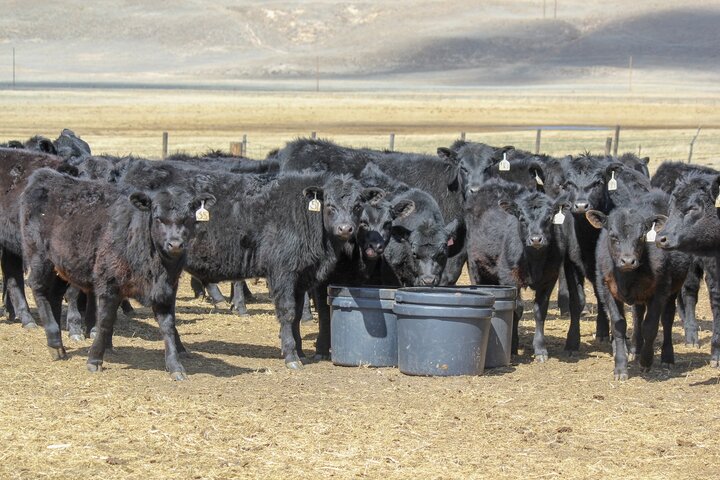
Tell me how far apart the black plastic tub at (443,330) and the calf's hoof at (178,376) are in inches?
72.9

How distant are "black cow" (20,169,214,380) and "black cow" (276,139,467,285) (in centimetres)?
338

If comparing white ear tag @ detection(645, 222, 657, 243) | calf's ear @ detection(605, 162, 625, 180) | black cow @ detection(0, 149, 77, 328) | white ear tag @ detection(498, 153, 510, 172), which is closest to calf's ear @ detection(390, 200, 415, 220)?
calf's ear @ detection(605, 162, 625, 180)

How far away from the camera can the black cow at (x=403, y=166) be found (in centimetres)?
1300

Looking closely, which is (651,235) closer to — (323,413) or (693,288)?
(693,288)

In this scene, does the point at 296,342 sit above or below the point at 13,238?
below

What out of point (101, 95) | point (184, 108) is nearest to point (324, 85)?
point (101, 95)

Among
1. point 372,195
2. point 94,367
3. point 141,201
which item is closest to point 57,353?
point 94,367

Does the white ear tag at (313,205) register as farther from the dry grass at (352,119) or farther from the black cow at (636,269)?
the dry grass at (352,119)

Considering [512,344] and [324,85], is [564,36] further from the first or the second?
[512,344]

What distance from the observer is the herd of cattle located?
9.53 metres

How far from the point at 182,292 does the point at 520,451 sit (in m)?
8.72

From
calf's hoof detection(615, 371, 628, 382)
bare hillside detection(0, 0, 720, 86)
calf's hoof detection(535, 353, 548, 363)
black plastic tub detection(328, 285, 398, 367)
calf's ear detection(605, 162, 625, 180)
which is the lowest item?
calf's hoof detection(535, 353, 548, 363)

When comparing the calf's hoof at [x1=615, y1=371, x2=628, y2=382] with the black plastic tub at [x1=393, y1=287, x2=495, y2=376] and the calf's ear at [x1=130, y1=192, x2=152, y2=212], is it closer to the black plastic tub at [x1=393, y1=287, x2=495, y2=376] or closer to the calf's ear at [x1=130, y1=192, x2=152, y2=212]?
the black plastic tub at [x1=393, y1=287, x2=495, y2=376]

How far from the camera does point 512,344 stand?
11031 millimetres
